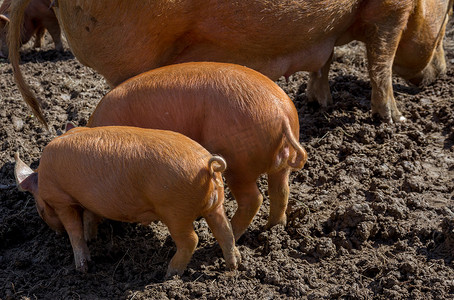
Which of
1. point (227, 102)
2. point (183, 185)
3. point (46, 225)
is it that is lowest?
point (46, 225)

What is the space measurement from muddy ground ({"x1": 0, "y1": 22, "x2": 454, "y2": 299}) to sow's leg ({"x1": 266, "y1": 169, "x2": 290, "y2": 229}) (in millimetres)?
87

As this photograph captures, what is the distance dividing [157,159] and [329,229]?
4.28ft

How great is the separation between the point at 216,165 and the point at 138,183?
1.37ft

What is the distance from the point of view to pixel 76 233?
137 inches

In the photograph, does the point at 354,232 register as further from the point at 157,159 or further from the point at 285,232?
the point at 157,159

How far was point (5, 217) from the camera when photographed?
4.04 metres

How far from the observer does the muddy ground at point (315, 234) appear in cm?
326

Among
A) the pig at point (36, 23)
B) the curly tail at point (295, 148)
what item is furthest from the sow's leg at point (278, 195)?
the pig at point (36, 23)

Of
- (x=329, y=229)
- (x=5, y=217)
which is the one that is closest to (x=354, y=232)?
(x=329, y=229)

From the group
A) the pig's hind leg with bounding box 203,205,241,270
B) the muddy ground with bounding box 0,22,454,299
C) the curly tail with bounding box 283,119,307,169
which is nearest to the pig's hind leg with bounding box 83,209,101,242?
the muddy ground with bounding box 0,22,454,299

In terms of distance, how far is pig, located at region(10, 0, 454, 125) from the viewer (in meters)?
3.84

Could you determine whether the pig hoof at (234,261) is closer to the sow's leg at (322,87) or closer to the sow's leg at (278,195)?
the sow's leg at (278,195)

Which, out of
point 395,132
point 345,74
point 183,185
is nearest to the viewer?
point 183,185

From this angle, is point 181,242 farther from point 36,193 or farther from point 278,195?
point 36,193
